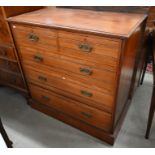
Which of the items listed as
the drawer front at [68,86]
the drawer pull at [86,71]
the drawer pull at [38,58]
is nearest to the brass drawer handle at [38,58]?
the drawer pull at [38,58]

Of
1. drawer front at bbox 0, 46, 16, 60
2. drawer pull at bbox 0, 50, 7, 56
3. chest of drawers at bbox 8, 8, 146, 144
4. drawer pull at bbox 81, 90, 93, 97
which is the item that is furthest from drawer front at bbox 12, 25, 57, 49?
drawer pull at bbox 81, 90, 93, 97

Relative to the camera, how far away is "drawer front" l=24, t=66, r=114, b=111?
1304mm

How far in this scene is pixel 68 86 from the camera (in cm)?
→ 145

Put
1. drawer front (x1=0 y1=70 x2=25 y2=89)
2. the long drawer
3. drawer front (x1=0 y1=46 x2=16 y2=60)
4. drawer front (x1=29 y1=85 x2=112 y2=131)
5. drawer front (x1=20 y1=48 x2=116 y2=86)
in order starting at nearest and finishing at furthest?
the long drawer, drawer front (x1=20 y1=48 x2=116 y2=86), drawer front (x1=29 y1=85 x2=112 y2=131), drawer front (x1=0 y1=46 x2=16 y2=60), drawer front (x1=0 y1=70 x2=25 y2=89)

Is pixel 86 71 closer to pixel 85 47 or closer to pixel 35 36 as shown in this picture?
pixel 85 47

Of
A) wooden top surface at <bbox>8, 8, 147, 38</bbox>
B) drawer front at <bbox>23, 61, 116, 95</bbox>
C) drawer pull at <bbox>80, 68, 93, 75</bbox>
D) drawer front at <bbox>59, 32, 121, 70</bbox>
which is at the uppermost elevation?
wooden top surface at <bbox>8, 8, 147, 38</bbox>

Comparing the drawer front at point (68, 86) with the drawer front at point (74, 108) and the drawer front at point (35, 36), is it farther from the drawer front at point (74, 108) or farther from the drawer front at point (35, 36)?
the drawer front at point (35, 36)

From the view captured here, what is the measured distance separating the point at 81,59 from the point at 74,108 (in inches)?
22.2

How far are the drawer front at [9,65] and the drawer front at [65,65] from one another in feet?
0.72

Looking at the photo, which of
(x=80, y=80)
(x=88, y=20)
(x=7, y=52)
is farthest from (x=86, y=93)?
(x=7, y=52)

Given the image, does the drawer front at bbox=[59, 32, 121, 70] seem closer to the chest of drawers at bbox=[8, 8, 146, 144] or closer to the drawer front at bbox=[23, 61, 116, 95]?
the chest of drawers at bbox=[8, 8, 146, 144]

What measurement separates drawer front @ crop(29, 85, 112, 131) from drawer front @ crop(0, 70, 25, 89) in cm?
18

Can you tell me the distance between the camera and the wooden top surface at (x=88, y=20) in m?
1.03
